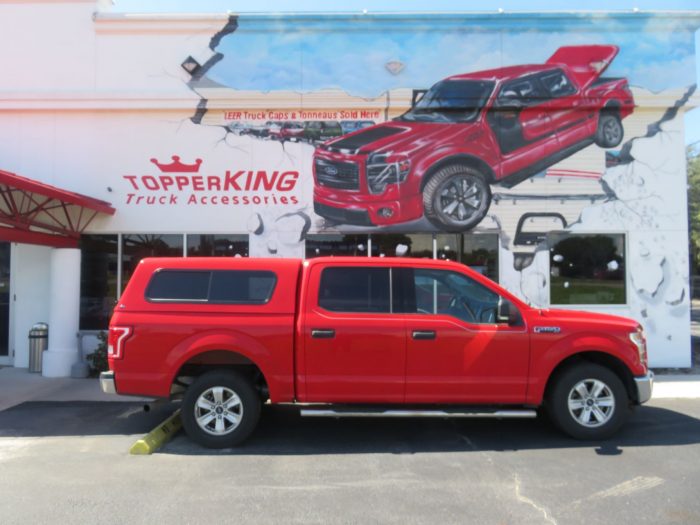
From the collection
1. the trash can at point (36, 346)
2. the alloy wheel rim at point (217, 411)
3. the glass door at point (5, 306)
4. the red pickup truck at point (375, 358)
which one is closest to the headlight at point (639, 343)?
the red pickup truck at point (375, 358)

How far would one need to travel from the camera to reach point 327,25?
10.2 meters

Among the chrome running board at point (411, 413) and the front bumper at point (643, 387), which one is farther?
the front bumper at point (643, 387)

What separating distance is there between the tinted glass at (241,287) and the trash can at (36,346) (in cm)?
574

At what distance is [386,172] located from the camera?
10.0m

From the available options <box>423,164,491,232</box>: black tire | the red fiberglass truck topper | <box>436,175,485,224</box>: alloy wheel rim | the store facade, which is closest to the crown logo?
the store facade

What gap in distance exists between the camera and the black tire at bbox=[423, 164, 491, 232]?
9969 mm

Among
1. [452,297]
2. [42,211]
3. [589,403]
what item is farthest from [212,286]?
[42,211]

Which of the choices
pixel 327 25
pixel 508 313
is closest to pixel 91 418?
pixel 508 313

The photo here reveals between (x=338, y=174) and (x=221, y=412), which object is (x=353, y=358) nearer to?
(x=221, y=412)

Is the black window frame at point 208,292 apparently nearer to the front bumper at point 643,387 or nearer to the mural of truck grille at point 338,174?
the front bumper at point 643,387

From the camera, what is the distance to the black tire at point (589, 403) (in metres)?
5.50

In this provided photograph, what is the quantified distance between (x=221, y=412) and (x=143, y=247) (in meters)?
5.73

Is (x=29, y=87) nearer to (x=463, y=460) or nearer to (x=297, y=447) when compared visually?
(x=297, y=447)

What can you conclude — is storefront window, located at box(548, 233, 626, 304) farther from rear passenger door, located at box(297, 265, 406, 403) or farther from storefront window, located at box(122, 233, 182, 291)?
storefront window, located at box(122, 233, 182, 291)
